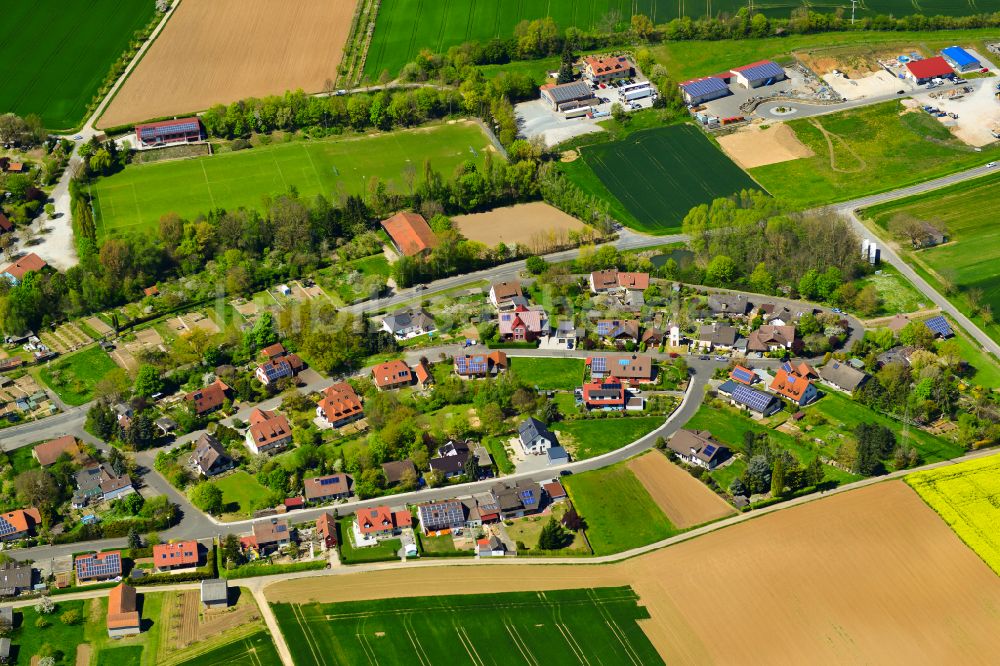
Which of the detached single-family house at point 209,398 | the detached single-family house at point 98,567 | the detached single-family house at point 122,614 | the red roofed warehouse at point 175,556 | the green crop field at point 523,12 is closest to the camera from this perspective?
the detached single-family house at point 122,614

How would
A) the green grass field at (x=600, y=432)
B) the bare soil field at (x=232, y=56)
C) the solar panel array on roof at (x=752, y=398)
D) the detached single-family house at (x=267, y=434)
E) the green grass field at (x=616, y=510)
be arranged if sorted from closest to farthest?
1. the green grass field at (x=616, y=510)
2. the green grass field at (x=600, y=432)
3. the detached single-family house at (x=267, y=434)
4. the solar panel array on roof at (x=752, y=398)
5. the bare soil field at (x=232, y=56)

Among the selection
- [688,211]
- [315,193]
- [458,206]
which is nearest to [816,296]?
[688,211]

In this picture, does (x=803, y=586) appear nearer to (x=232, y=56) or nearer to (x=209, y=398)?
(x=209, y=398)

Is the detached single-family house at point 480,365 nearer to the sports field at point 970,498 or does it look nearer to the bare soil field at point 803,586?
the bare soil field at point 803,586

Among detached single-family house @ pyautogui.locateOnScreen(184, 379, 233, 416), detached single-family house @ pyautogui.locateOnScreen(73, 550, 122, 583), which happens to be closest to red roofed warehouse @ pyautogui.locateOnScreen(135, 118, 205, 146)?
detached single-family house @ pyautogui.locateOnScreen(184, 379, 233, 416)

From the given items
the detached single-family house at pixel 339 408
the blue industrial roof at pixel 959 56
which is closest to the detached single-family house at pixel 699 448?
the detached single-family house at pixel 339 408

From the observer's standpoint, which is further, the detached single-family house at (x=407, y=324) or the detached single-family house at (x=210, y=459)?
the detached single-family house at (x=407, y=324)
